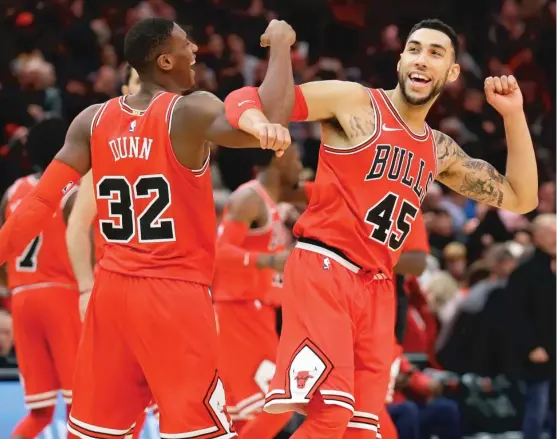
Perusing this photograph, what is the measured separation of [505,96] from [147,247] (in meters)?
1.97

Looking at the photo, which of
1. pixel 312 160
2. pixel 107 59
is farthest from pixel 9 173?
pixel 312 160

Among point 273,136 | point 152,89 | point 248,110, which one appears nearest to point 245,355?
point 152,89

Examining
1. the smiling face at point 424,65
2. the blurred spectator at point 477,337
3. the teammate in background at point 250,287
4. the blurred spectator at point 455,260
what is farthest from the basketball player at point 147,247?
the blurred spectator at point 455,260

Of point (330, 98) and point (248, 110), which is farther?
point (330, 98)

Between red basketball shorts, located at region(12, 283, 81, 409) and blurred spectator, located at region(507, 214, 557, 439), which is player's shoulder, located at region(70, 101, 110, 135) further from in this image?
blurred spectator, located at region(507, 214, 557, 439)

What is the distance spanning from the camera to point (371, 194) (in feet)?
16.4

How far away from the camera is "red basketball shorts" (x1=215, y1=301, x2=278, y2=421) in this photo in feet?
23.8

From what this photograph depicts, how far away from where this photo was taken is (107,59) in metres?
12.8

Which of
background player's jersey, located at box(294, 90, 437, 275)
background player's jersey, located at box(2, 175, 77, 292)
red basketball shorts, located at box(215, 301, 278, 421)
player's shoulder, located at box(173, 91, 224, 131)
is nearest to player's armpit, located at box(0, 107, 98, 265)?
player's shoulder, located at box(173, 91, 224, 131)

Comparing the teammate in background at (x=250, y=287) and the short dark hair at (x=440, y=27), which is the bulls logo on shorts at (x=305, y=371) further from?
the teammate in background at (x=250, y=287)

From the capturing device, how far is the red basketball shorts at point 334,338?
4.77 meters

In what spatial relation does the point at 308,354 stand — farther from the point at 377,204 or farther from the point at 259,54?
the point at 259,54

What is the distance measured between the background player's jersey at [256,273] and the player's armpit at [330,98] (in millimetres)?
2221

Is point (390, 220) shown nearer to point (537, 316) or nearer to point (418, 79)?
point (418, 79)
